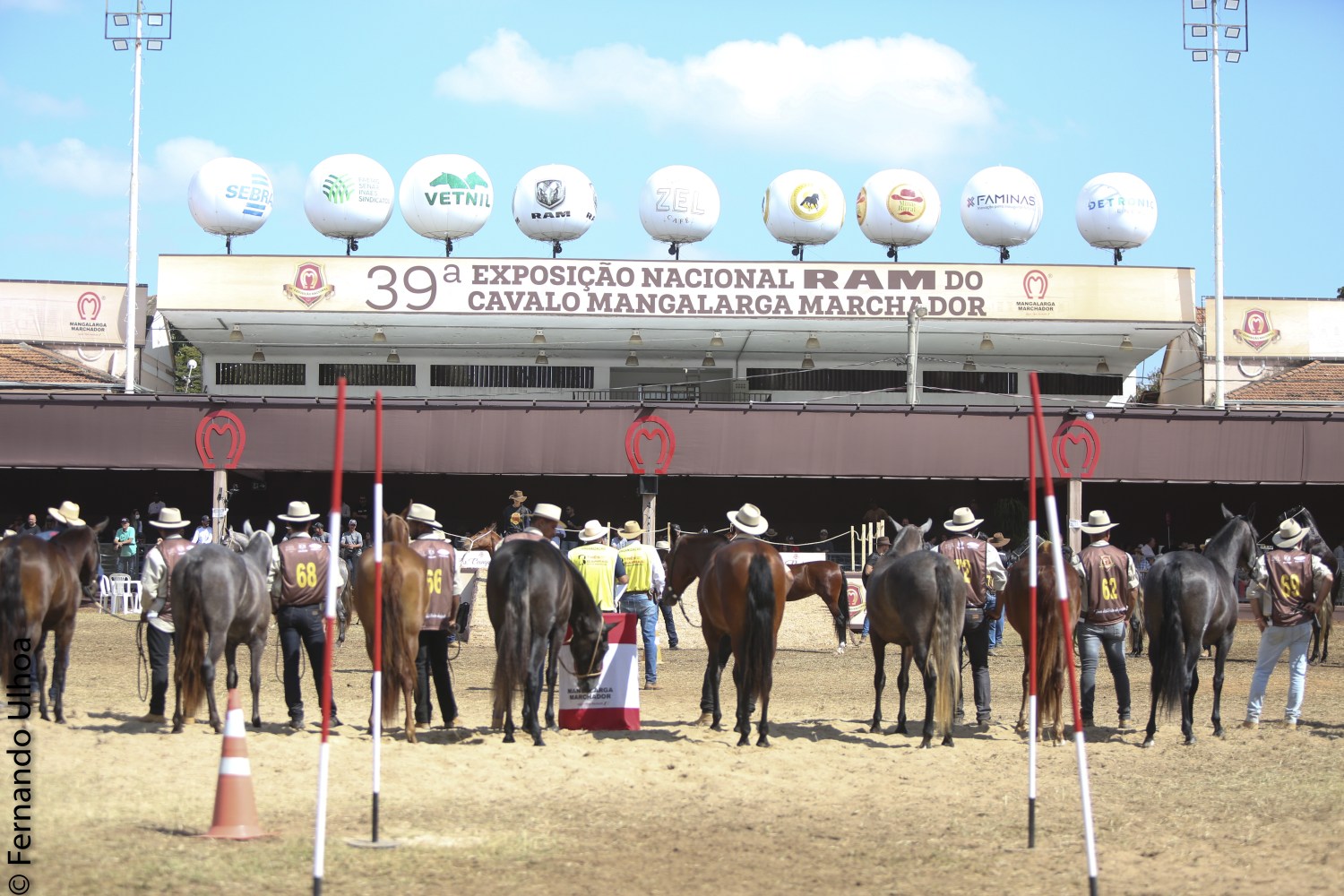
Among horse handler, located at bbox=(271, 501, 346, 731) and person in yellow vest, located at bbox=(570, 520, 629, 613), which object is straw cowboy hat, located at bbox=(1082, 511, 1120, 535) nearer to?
person in yellow vest, located at bbox=(570, 520, 629, 613)

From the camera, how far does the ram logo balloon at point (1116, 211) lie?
4378 centimetres

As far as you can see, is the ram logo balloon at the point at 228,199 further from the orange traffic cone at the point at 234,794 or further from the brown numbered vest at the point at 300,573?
the orange traffic cone at the point at 234,794

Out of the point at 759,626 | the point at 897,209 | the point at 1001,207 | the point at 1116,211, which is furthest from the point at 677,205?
the point at 759,626

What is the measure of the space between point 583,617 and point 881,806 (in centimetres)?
399

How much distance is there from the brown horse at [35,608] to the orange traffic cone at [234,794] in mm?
4388

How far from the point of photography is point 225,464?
3459 cm

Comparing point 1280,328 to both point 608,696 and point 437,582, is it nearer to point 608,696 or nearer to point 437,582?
point 608,696

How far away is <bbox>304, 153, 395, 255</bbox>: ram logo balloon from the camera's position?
A: 4325cm

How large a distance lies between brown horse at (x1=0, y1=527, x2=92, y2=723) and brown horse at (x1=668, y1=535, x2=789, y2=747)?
605 centimetres

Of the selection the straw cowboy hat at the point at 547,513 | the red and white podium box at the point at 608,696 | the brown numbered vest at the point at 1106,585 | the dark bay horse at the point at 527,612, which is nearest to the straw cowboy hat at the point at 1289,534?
→ the brown numbered vest at the point at 1106,585

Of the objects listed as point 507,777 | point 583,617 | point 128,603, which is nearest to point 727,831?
point 507,777

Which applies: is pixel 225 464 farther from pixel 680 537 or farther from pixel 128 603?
pixel 680 537

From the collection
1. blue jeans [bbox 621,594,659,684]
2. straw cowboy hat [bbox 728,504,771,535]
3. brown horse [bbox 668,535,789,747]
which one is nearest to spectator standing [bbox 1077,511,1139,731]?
brown horse [bbox 668,535,789,747]

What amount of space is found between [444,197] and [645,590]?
93.1 feet
